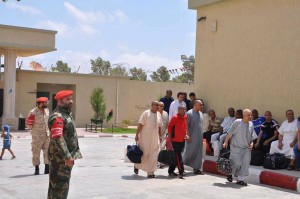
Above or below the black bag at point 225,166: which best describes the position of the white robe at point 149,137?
above

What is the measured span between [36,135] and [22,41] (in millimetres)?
14783

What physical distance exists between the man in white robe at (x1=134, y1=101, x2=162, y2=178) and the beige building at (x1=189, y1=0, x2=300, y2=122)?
3.13m

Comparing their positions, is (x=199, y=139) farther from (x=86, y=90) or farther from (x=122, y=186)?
(x=86, y=90)

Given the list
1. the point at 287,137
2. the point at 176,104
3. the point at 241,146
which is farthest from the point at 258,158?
the point at 176,104

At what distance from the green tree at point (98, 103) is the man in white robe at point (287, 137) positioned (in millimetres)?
18803

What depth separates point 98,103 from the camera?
2823 cm

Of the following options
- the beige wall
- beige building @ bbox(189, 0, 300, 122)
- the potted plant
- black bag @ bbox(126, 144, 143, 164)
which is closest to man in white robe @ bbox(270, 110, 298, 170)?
beige building @ bbox(189, 0, 300, 122)

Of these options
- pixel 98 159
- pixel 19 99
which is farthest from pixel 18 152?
pixel 19 99

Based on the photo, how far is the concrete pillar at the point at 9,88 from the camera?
2409cm

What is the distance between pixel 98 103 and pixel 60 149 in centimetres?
2274

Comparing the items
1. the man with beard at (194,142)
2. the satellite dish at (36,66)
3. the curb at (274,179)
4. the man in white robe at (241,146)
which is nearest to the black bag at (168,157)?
the man with beard at (194,142)

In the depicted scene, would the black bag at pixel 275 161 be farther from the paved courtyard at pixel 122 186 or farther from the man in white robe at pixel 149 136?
the man in white robe at pixel 149 136

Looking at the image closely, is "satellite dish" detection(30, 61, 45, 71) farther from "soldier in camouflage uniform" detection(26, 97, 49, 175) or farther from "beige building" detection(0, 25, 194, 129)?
"soldier in camouflage uniform" detection(26, 97, 49, 175)

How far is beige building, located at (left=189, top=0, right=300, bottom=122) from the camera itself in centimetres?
1099
